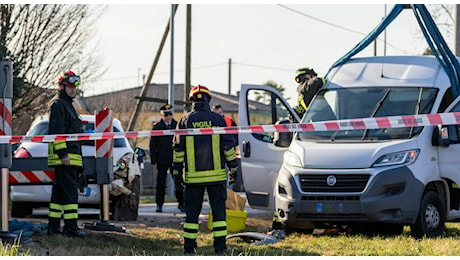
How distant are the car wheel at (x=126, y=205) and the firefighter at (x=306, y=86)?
2.79 m

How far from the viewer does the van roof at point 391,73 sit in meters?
11.8

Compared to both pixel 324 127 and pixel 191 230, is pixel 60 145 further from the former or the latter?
pixel 324 127

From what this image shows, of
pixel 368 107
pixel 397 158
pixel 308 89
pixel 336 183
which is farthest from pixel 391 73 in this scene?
pixel 336 183

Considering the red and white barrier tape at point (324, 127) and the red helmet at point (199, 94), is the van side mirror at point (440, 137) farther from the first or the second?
the red helmet at point (199, 94)

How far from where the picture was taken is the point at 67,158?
Result: 1048cm

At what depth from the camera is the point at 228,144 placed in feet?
32.0

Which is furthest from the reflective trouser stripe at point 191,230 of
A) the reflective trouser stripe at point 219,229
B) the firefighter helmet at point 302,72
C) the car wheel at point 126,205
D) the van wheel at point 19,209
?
the van wheel at point 19,209

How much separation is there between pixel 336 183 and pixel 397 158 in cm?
78

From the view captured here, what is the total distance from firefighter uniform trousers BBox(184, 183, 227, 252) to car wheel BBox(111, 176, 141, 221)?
13.4 feet

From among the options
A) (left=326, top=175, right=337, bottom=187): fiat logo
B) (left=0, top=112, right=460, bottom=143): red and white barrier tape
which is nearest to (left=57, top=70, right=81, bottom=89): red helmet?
(left=0, top=112, right=460, bottom=143): red and white barrier tape

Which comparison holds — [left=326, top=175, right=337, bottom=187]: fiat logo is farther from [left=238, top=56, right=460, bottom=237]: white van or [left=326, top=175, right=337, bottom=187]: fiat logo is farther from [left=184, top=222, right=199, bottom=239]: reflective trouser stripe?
[left=184, top=222, right=199, bottom=239]: reflective trouser stripe

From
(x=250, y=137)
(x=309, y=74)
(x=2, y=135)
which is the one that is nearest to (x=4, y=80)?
(x=2, y=135)

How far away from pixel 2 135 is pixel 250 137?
3642 mm

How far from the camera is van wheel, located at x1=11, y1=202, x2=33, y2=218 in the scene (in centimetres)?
1396
